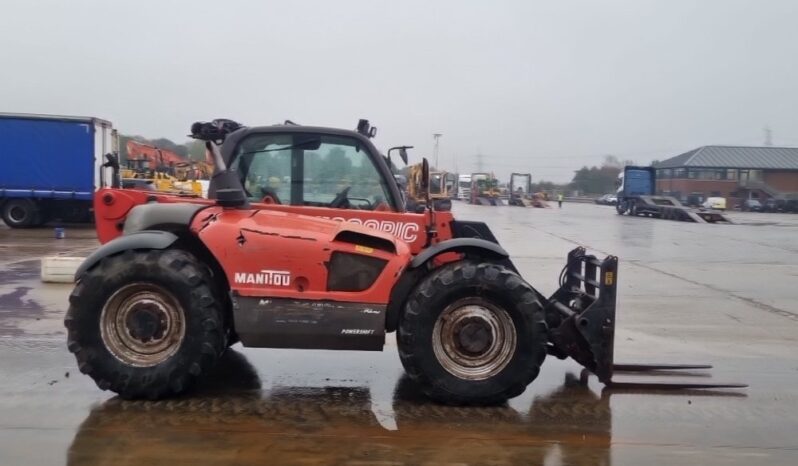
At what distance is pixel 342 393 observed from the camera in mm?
6203

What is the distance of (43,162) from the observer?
23828 millimetres

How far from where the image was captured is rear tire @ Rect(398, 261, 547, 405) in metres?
5.78

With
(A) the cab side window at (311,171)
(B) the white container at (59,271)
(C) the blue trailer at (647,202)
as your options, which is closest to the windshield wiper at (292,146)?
(A) the cab side window at (311,171)

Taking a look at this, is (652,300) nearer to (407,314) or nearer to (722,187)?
(407,314)

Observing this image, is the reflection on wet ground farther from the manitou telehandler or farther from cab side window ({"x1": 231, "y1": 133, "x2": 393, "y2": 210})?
cab side window ({"x1": 231, "y1": 133, "x2": 393, "y2": 210})

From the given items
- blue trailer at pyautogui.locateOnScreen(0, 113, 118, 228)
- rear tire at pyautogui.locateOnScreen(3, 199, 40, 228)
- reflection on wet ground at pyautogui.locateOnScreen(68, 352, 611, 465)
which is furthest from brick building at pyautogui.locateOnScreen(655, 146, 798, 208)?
reflection on wet ground at pyautogui.locateOnScreen(68, 352, 611, 465)

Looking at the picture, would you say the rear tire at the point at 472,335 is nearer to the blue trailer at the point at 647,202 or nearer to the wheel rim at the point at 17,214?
the wheel rim at the point at 17,214

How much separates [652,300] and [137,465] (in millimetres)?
9766

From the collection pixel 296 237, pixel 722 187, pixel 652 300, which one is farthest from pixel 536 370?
pixel 722 187

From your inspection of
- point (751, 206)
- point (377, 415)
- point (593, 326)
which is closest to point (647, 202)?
point (751, 206)

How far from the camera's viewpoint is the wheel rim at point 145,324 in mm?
5781

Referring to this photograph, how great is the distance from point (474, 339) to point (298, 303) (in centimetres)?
142

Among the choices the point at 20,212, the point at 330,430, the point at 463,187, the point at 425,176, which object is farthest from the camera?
the point at 463,187

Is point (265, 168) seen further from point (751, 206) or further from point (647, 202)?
point (751, 206)
